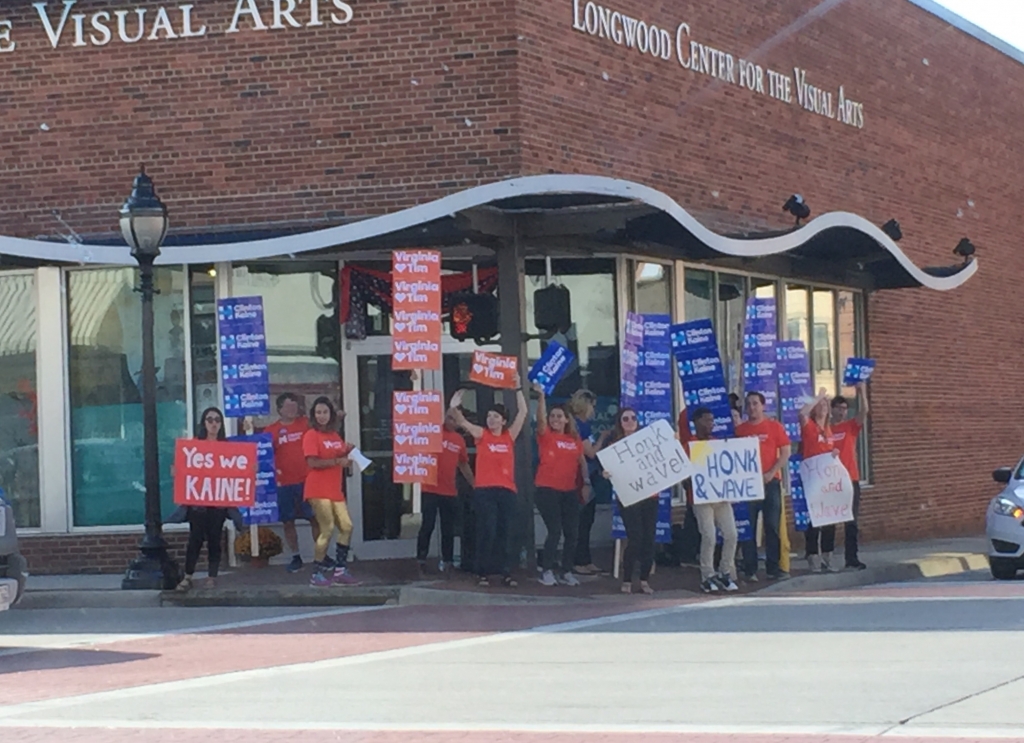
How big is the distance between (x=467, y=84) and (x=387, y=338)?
113 inches

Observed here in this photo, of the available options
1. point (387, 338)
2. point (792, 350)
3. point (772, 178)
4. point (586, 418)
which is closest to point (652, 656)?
point (586, 418)

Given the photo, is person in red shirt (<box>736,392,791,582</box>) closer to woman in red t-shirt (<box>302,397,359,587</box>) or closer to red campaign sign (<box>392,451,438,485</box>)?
red campaign sign (<box>392,451,438,485</box>)

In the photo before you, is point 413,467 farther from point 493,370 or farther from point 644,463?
point 644,463

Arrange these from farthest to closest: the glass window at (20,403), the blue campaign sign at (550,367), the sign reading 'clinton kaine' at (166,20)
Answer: the glass window at (20,403), the sign reading 'clinton kaine' at (166,20), the blue campaign sign at (550,367)

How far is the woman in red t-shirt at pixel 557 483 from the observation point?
1616 cm

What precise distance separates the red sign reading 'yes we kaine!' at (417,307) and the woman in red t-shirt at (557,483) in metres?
1.25

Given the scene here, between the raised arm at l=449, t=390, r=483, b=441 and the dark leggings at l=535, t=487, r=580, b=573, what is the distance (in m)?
0.82

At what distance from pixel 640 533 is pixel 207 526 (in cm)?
417

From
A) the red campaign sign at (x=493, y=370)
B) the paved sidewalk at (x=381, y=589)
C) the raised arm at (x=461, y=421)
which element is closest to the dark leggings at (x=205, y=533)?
the paved sidewalk at (x=381, y=589)

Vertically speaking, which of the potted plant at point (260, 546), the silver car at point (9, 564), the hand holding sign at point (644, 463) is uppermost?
the hand holding sign at point (644, 463)

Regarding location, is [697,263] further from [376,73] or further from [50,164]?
[50,164]

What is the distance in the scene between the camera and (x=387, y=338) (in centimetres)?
1822

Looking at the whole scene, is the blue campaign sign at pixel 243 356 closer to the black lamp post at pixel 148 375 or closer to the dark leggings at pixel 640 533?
the black lamp post at pixel 148 375

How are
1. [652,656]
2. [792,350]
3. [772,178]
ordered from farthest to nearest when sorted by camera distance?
1. [772,178]
2. [792,350]
3. [652,656]
